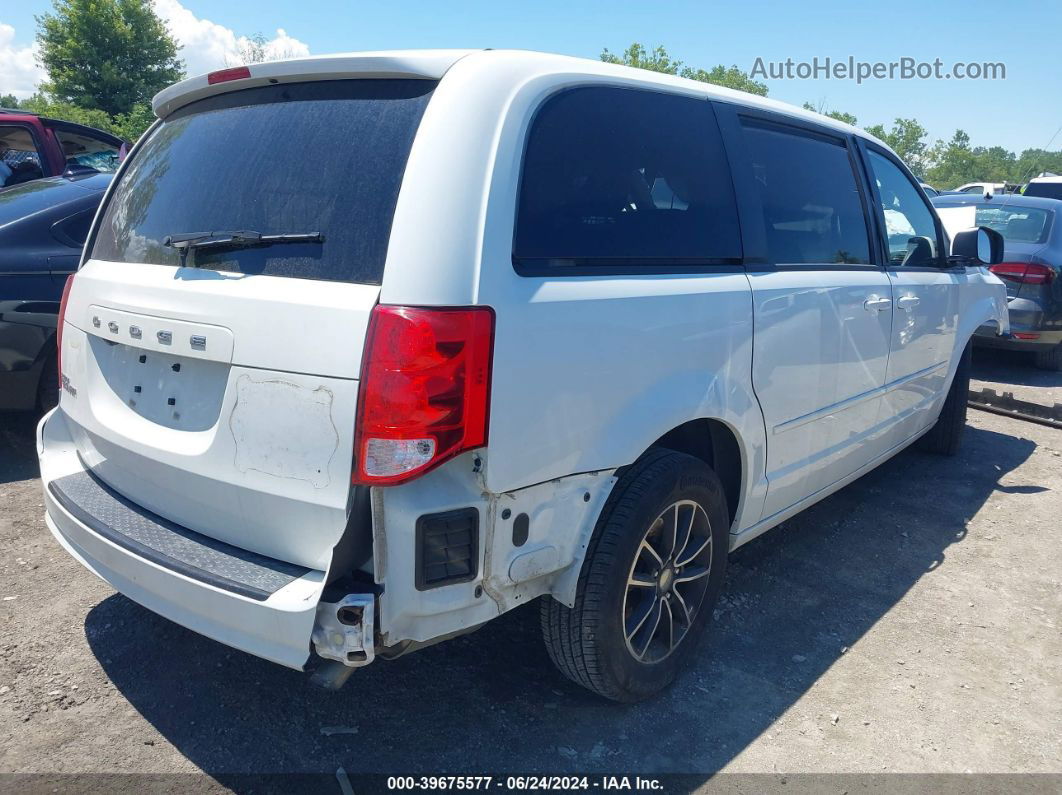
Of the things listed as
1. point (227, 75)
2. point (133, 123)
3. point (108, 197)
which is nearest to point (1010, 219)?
point (227, 75)

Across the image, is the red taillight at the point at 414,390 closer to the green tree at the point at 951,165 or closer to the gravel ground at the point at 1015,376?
the gravel ground at the point at 1015,376

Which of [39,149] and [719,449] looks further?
[39,149]

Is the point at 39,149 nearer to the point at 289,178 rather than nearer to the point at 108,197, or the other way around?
the point at 108,197

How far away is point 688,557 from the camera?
2.85 meters

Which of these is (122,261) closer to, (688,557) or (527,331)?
(527,331)

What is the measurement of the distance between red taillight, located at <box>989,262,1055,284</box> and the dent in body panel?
788cm

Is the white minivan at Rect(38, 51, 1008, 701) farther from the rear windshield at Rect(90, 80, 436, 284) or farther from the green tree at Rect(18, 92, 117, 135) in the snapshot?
the green tree at Rect(18, 92, 117, 135)

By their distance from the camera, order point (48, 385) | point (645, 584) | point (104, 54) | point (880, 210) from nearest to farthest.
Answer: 1. point (645, 584)
2. point (880, 210)
3. point (48, 385)
4. point (104, 54)

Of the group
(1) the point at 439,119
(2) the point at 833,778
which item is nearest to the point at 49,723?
(1) the point at 439,119

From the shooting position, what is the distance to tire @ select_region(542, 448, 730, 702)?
2.44 metres

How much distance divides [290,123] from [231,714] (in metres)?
1.86

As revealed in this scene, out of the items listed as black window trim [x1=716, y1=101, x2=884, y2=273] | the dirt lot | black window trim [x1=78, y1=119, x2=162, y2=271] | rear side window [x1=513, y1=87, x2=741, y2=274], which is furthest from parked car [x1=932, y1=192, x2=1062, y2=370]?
black window trim [x1=78, y1=119, x2=162, y2=271]

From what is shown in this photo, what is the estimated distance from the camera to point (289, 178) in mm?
2258

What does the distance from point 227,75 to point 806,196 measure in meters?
2.31
